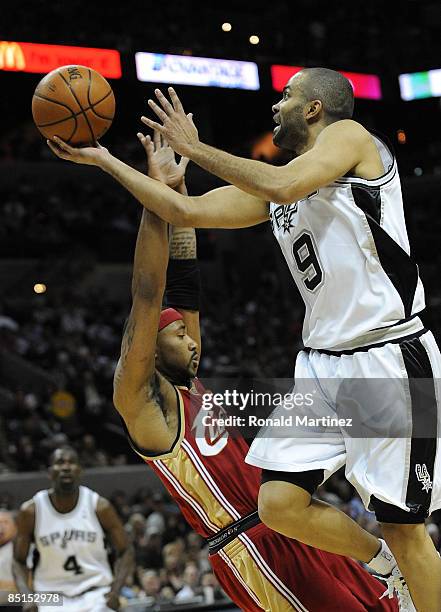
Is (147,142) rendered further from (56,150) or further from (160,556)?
(160,556)

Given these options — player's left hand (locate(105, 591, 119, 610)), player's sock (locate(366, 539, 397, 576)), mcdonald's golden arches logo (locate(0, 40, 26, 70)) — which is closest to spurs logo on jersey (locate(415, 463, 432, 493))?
player's sock (locate(366, 539, 397, 576))

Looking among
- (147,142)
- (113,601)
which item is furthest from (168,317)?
(113,601)

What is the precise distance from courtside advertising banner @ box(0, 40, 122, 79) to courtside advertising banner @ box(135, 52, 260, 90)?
349mm

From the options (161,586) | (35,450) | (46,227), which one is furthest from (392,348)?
(46,227)

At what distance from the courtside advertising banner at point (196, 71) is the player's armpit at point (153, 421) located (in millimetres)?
7635

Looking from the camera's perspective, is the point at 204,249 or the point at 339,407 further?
the point at 204,249

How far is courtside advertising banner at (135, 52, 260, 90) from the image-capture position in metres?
11.1

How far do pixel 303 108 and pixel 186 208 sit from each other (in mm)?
593

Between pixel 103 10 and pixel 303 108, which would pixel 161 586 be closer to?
pixel 303 108

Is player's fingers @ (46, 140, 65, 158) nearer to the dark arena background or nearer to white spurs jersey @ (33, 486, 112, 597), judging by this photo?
white spurs jersey @ (33, 486, 112, 597)

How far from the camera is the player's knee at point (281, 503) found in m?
3.30

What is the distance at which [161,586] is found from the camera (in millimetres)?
8320

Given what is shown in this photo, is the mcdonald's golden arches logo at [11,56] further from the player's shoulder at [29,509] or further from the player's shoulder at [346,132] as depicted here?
the player's shoulder at [346,132]

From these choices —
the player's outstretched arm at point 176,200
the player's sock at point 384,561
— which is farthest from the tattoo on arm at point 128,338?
the player's sock at point 384,561
